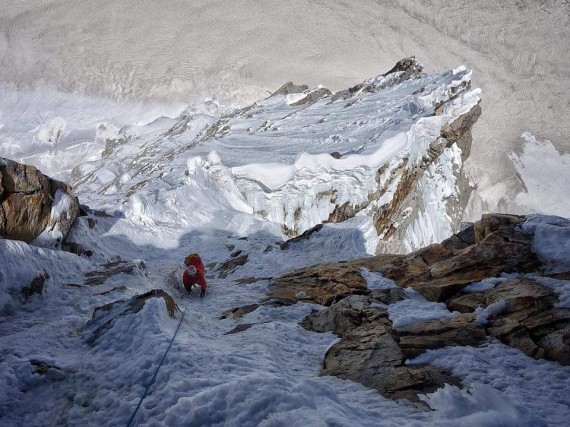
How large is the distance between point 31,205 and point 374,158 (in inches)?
994

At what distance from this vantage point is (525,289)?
646 centimetres

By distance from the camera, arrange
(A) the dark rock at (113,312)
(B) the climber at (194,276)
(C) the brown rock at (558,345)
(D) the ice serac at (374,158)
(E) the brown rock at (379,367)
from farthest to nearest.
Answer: (D) the ice serac at (374,158)
(B) the climber at (194,276)
(A) the dark rock at (113,312)
(C) the brown rock at (558,345)
(E) the brown rock at (379,367)

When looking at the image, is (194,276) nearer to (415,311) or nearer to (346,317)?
(346,317)

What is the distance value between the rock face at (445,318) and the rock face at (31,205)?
834 cm

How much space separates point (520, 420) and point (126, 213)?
2161 centimetres

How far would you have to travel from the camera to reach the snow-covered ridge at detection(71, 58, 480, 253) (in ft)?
95.5

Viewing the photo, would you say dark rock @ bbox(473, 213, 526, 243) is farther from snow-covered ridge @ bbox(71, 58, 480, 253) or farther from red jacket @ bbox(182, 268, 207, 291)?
snow-covered ridge @ bbox(71, 58, 480, 253)

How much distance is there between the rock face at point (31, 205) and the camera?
10.7 meters

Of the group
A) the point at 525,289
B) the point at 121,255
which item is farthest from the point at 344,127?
the point at 525,289

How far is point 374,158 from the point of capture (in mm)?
30672

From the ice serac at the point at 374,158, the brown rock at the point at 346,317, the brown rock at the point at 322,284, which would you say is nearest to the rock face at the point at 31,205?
the brown rock at the point at 322,284

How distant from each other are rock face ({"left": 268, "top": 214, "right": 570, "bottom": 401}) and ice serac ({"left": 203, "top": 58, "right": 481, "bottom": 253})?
1670 cm

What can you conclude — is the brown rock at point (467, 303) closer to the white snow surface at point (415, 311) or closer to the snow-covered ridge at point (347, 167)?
the white snow surface at point (415, 311)

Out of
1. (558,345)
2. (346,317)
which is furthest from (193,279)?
(558,345)
